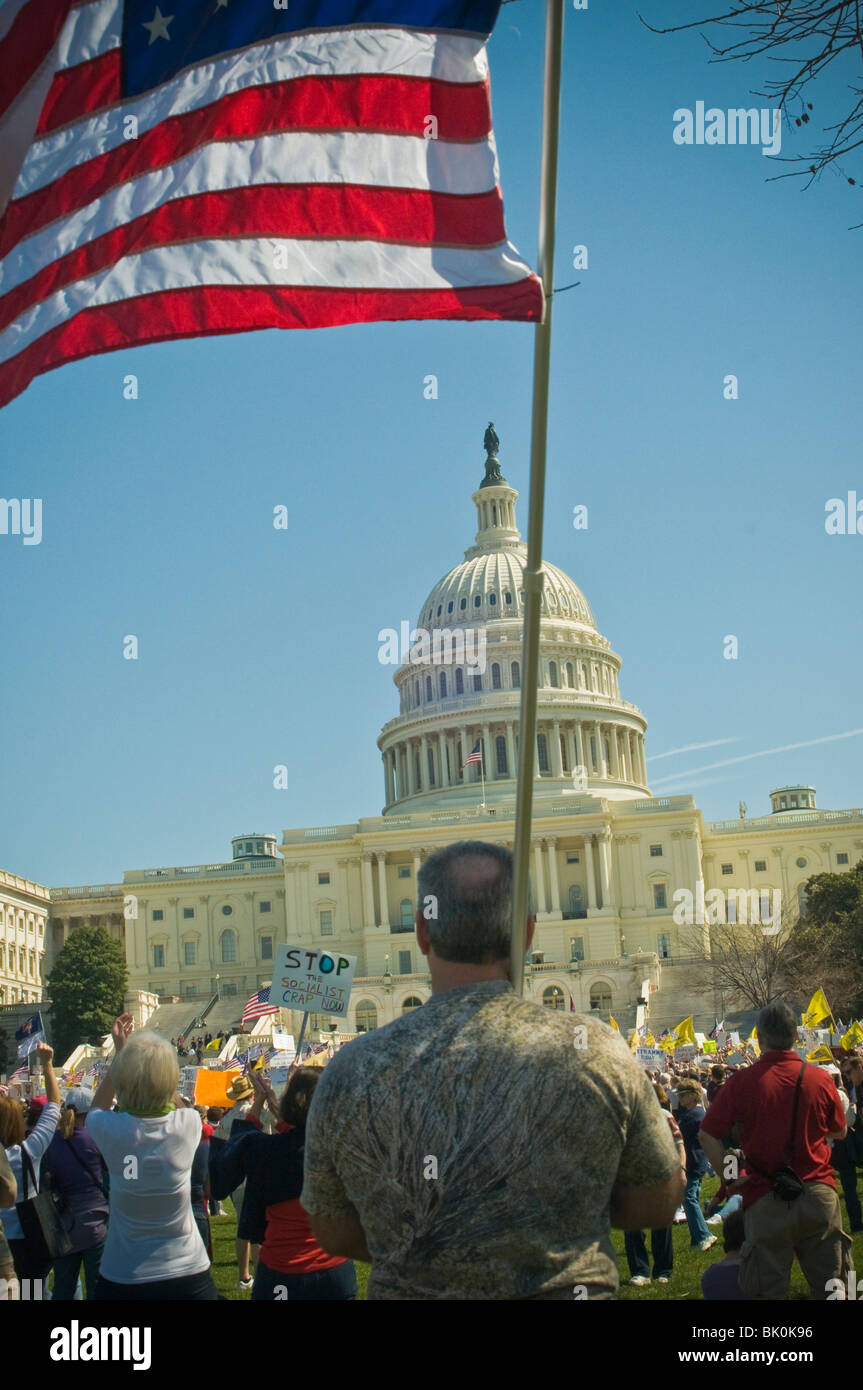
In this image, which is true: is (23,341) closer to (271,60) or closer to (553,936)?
(271,60)

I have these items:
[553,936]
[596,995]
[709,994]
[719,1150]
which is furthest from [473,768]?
[719,1150]

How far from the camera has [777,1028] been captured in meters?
8.66

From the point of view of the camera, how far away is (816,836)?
110 metres

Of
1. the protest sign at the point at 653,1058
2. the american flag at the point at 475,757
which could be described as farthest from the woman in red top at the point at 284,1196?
the american flag at the point at 475,757

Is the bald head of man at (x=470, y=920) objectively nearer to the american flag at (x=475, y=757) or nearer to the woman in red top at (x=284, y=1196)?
the woman in red top at (x=284, y=1196)

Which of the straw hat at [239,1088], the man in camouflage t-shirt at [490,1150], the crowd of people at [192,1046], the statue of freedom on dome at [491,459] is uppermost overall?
the statue of freedom on dome at [491,459]

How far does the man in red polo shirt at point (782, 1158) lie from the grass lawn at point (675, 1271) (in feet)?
7.65

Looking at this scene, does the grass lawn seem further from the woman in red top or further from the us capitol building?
the us capitol building

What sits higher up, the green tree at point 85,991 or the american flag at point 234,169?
the american flag at point 234,169

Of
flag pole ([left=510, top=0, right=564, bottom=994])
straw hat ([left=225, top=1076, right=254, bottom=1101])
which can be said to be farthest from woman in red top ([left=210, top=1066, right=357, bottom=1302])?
flag pole ([left=510, top=0, right=564, bottom=994])

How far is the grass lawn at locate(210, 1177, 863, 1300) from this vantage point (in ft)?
42.9

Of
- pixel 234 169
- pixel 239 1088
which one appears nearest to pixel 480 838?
pixel 239 1088

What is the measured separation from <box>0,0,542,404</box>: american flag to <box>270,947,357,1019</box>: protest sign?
13377 mm

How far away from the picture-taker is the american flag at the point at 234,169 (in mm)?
6398
